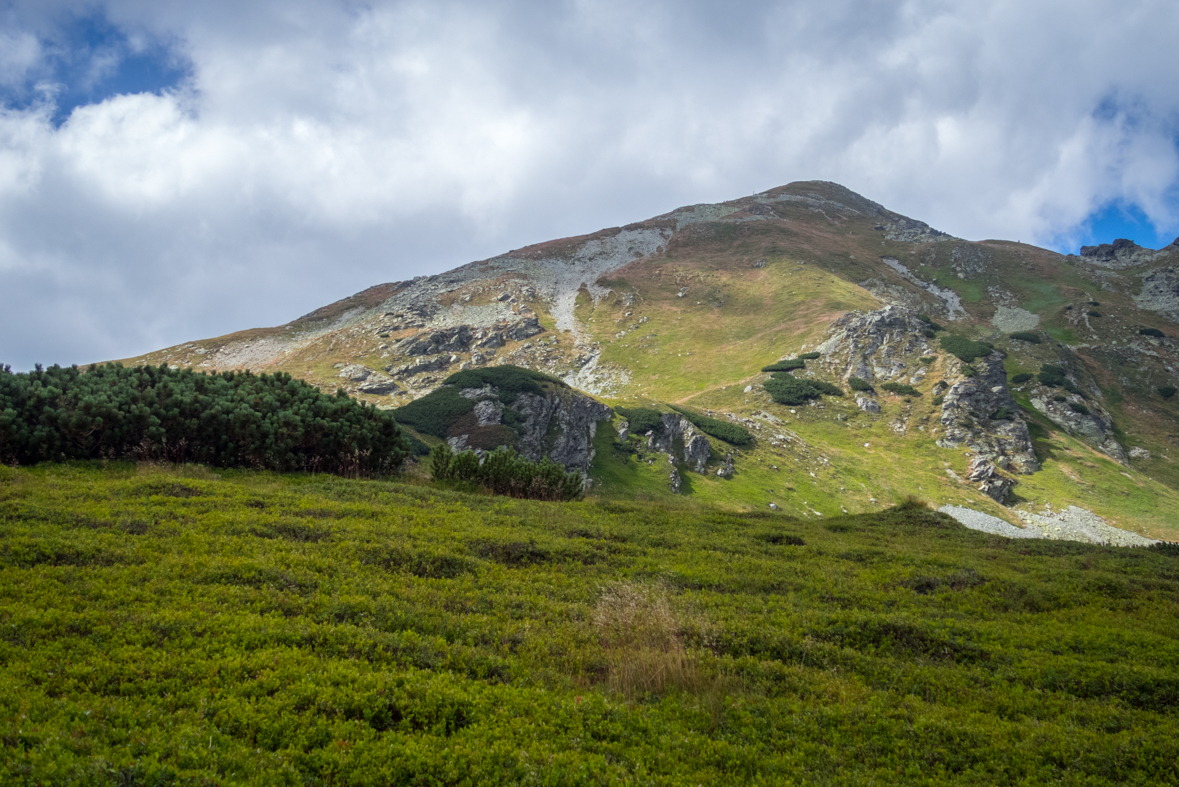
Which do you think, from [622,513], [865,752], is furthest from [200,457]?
[865,752]

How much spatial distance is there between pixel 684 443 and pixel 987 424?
3268cm

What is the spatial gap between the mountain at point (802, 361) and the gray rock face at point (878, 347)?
29cm

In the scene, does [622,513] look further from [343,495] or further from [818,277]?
[818,277]

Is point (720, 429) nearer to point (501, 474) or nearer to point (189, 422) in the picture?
point (501, 474)

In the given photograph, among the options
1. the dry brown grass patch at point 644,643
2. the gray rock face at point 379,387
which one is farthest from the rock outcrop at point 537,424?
the dry brown grass patch at point 644,643

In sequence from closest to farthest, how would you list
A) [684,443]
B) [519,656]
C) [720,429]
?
[519,656]
[684,443]
[720,429]

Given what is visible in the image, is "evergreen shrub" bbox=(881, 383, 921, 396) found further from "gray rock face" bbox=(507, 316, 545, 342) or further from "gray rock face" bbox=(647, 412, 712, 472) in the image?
"gray rock face" bbox=(507, 316, 545, 342)

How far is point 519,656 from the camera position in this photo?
7.73 meters

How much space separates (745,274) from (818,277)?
40.8 feet

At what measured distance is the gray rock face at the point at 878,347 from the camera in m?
61.8

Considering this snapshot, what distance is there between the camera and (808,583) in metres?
11.9

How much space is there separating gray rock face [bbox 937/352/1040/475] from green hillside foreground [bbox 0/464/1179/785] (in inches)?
1664

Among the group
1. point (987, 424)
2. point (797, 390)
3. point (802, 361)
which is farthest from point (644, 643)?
point (802, 361)

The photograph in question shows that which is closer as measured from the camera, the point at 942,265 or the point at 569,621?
the point at 569,621
